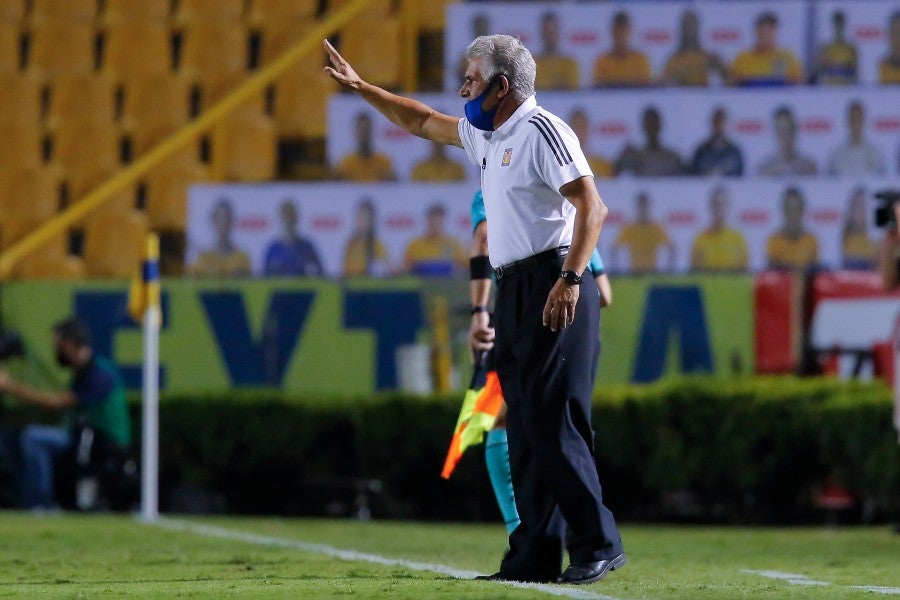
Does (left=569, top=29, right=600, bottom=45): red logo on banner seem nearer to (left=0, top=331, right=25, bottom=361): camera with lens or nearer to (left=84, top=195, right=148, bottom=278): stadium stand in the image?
(left=84, top=195, right=148, bottom=278): stadium stand

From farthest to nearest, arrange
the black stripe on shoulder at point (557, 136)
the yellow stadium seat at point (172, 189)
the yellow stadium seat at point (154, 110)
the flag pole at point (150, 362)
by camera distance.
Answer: the yellow stadium seat at point (154, 110) < the yellow stadium seat at point (172, 189) < the flag pole at point (150, 362) < the black stripe on shoulder at point (557, 136)

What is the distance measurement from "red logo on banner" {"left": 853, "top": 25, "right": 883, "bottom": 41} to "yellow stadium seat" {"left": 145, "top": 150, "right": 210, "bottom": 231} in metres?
7.13

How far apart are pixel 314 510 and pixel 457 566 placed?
7273 mm

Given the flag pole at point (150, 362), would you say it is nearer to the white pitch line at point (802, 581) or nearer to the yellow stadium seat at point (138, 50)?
the white pitch line at point (802, 581)

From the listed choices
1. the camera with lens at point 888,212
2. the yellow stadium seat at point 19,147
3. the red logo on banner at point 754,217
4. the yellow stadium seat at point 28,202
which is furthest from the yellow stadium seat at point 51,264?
the camera with lens at point 888,212

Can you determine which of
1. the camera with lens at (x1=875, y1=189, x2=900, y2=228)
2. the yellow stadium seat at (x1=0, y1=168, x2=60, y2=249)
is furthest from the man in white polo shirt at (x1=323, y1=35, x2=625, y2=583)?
the yellow stadium seat at (x1=0, y1=168, x2=60, y2=249)

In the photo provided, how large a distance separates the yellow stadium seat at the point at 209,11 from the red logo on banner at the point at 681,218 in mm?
6268

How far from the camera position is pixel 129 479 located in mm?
14852

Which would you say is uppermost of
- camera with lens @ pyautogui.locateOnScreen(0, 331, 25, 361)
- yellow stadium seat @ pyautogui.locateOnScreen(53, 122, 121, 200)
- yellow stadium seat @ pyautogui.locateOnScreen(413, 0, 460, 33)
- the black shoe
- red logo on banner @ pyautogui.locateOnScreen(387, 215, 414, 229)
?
yellow stadium seat @ pyautogui.locateOnScreen(413, 0, 460, 33)

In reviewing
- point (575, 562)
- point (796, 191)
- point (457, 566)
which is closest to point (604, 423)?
point (796, 191)

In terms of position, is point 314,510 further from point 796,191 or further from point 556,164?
point 556,164

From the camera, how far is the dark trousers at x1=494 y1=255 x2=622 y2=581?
6367mm

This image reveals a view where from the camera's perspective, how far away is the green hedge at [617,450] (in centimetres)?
1362

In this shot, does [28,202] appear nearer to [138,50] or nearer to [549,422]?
[138,50]
